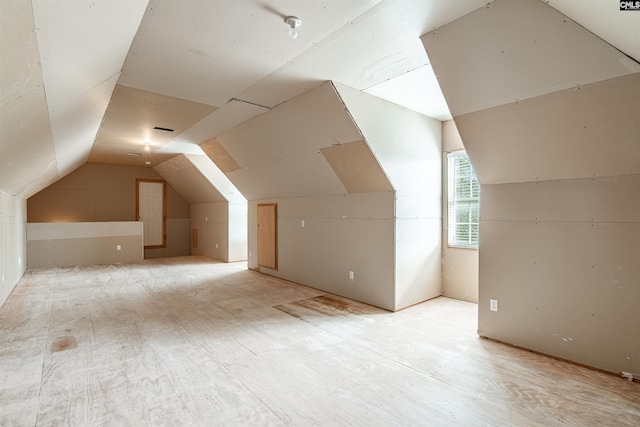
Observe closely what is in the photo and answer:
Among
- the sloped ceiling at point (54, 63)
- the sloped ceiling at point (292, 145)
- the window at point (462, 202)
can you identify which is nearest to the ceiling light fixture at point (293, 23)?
the sloped ceiling at point (54, 63)

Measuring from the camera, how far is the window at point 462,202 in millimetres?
4453

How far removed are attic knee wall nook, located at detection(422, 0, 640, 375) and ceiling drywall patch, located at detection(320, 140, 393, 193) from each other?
3.65 ft

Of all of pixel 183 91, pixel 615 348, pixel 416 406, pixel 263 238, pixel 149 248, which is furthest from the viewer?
pixel 149 248

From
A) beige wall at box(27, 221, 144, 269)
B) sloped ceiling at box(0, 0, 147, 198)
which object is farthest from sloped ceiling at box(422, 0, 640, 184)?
beige wall at box(27, 221, 144, 269)

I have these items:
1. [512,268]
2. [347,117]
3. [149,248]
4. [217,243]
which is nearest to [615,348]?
[512,268]

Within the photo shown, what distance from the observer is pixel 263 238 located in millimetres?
6465

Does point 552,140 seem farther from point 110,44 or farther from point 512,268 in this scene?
point 110,44

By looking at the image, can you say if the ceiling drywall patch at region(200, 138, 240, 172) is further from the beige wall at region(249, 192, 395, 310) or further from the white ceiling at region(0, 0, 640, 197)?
the white ceiling at region(0, 0, 640, 197)

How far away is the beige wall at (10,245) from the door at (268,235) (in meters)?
3.79

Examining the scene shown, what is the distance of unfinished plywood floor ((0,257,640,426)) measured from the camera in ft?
6.46

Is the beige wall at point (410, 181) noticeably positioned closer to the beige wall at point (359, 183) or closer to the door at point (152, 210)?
the beige wall at point (359, 183)

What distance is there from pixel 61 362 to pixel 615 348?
14.5 feet

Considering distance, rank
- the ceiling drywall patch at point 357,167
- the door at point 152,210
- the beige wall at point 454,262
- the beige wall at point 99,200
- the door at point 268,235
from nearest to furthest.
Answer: the ceiling drywall patch at point 357,167 → the beige wall at point 454,262 → the door at point 268,235 → the beige wall at point 99,200 → the door at point 152,210

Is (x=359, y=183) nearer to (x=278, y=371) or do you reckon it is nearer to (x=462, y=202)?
(x=462, y=202)
